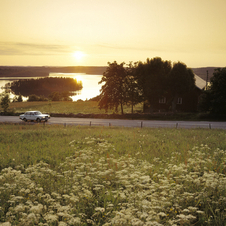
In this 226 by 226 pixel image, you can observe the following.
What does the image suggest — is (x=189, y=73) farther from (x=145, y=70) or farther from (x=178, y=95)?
(x=145, y=70)

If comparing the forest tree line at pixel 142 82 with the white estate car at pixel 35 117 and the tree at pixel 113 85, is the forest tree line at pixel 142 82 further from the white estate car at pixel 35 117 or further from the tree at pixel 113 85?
the white estate car at pixel 35 117

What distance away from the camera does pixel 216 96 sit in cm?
3581

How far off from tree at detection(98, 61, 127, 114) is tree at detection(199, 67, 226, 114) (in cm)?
1366

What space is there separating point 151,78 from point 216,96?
38.4ft

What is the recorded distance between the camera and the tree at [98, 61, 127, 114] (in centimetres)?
3944

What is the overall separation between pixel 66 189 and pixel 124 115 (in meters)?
30.3

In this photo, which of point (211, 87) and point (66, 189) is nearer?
point (66, 189)

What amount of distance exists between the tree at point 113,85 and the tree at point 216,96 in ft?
44.8

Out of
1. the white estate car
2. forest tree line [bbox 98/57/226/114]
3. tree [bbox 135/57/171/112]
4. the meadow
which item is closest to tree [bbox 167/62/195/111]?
forest tree line [bbox 98/57/226/114]

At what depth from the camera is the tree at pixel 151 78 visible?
41344 mm

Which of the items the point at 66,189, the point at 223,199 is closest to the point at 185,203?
the point at 223,199

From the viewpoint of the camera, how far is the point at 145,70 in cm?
4194

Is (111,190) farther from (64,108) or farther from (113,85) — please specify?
(64,108)

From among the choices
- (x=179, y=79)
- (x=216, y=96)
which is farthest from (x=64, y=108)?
(x=216, y=96)
